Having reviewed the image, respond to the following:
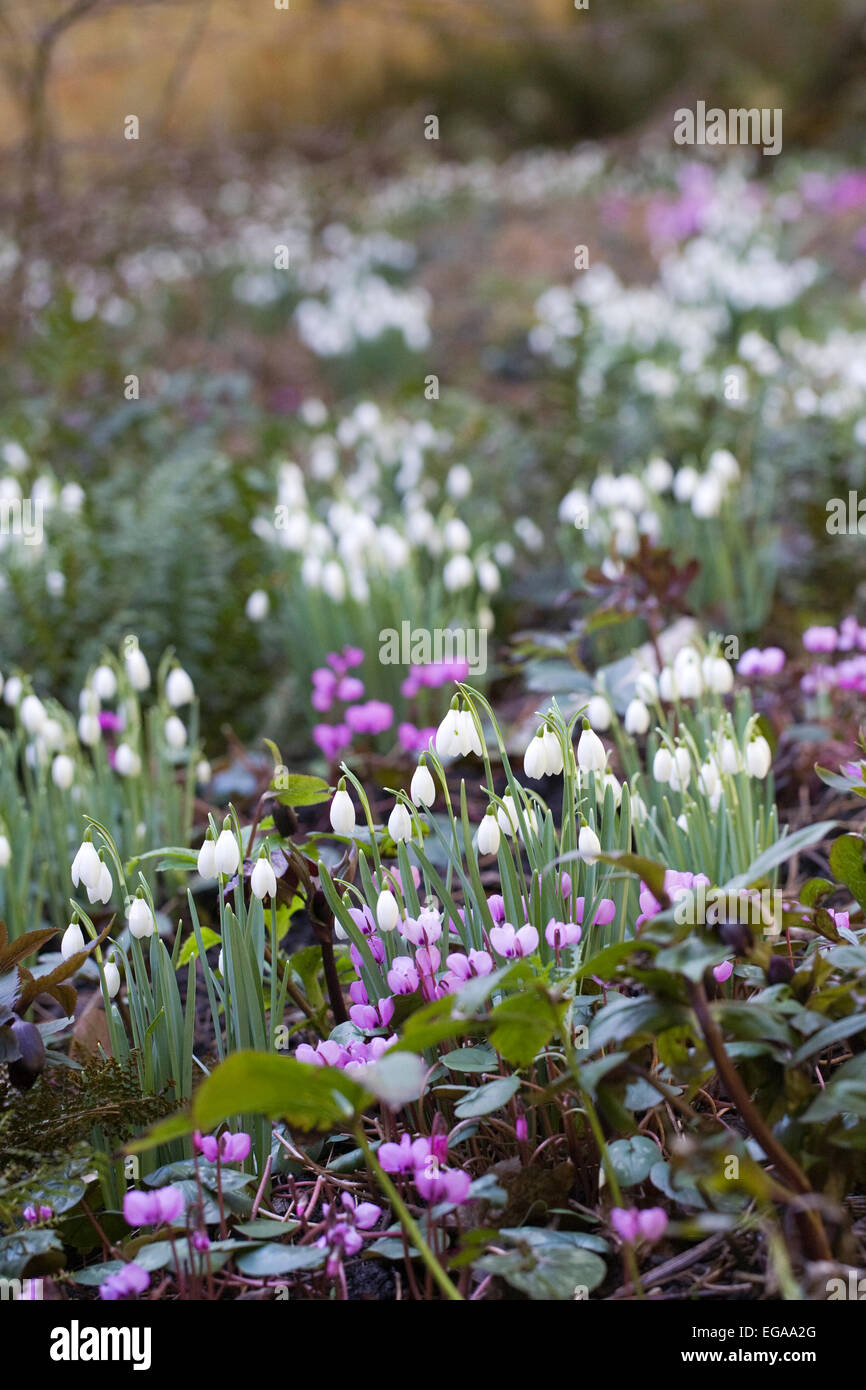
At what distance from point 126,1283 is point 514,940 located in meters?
0.56

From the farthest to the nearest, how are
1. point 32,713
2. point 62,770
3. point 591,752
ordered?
1. point 32,713
2. point 62,770
3. point 591,752

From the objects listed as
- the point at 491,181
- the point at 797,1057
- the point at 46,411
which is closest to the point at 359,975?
the point at 797,1057

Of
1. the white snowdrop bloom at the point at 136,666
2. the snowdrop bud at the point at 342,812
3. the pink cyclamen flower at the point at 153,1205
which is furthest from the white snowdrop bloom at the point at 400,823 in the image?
the white snowdrop bloom at the point at 136,666

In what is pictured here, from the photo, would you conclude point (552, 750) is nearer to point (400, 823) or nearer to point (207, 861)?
point (400, 823)

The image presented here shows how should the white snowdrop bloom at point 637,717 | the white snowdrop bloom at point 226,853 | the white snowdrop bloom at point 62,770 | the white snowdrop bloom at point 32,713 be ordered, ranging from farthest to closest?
the white snowdrop bloom at point 32,713, the white snowdrop bloom at point 62,770, the white snowdrop bloom at point 637,717, the white snowdrop bloom at point 226,853

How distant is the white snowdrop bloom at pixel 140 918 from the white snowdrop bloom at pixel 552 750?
0.53 metres

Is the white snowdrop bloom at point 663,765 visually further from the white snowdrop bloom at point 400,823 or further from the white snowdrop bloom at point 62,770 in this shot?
the white snowdrop bloom at point 62,770

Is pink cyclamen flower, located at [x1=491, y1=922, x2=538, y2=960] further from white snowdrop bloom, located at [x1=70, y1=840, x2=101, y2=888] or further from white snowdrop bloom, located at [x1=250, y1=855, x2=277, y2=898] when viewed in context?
white snowdrop bloom, located at [x1=70, y1=840, x2=101, y2=888]

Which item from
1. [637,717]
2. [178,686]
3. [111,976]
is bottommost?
[111,976]

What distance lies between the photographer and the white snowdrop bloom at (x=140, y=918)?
1.50 meters

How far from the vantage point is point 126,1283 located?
128 cm

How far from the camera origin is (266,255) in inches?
324

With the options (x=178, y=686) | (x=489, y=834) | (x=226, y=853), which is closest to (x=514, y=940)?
(x=489, y=834)
